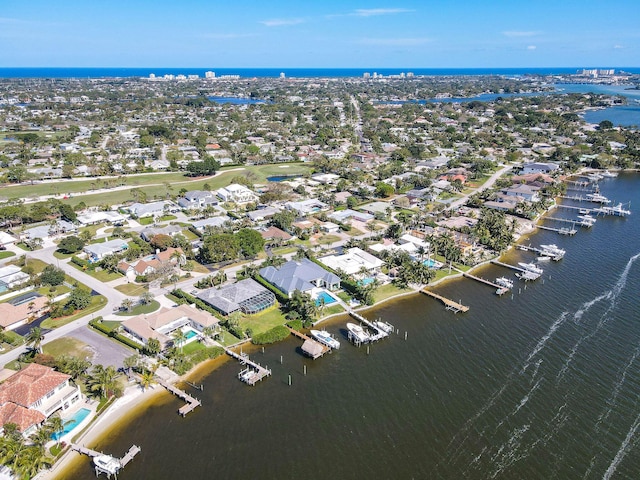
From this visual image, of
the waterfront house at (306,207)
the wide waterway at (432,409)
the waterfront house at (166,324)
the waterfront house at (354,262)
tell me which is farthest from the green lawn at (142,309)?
the waterfront house at (306,207)

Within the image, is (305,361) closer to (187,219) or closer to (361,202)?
(187,219)

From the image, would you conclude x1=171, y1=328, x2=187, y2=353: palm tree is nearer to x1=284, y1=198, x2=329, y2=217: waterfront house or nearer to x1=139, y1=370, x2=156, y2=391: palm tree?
x1=139, y1=370, x2=156, y2=391: palm tree

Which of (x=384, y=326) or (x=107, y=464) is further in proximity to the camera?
(x=384, y=326)

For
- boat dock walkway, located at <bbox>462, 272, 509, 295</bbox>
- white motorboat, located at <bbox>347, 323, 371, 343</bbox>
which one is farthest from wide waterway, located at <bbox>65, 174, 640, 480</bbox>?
boat dock walkway, located at <bbox>462, 272, 509, 295</bbox>

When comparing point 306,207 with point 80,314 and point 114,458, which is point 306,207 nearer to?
point 80,314

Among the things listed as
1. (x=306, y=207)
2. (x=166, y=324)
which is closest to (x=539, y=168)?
(x=306, y=207)

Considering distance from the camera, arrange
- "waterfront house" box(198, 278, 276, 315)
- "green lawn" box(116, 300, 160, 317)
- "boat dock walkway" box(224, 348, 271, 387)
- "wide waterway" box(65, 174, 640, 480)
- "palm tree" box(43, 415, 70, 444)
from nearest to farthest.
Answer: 1. "palm tree" box(43, 415, 70, 444)
2. "wide waterway" box(65, 174, 640, 480)
3. "boat dock walkway" box(224, 348, 271, 387)
4. "green lawn" box(116, 300, 160, 317)
5. "waterfront house" box(198, 278, 276, 315)

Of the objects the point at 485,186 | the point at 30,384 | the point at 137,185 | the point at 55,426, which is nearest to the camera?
the point at 55,426
